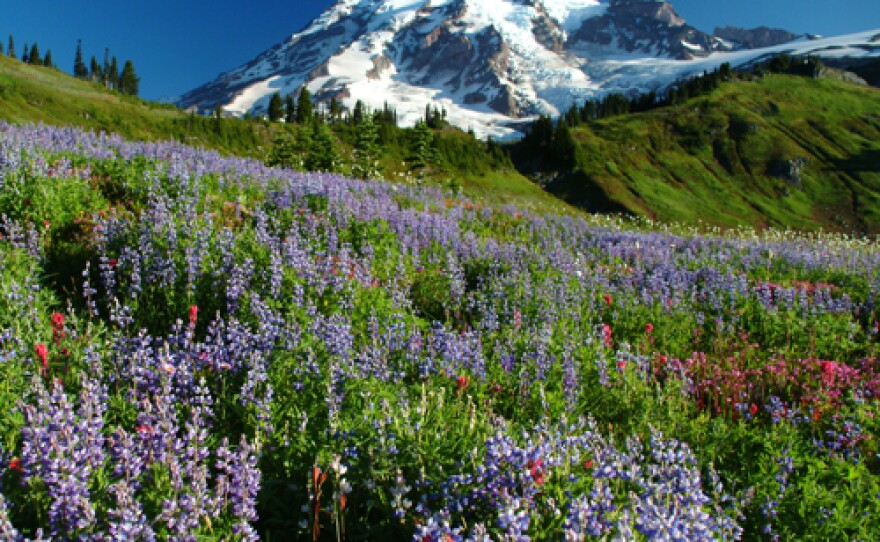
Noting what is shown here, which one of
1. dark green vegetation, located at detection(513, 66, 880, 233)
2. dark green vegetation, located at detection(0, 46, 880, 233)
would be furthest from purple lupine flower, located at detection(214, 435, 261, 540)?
dark green vegetation, located at detection(513, 66, 880, 233)

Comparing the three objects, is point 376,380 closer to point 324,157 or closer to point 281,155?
point 324,157

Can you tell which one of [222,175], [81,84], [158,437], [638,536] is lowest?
[638,536]

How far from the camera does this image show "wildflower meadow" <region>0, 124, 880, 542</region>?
2.89 m

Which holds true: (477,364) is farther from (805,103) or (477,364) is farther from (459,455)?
(805,103)

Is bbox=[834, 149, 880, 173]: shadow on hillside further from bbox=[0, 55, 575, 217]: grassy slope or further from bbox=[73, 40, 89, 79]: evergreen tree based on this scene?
bbox=[73, 40, 89, 79]: evergreen tree

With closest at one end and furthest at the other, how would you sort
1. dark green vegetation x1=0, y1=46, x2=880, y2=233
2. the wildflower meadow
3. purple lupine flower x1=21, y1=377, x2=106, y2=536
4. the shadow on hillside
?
1. purple lupine flower x1=21, y1=377, x2=106, y2=536
2. the wildflower meadow
3. dark green vegetation x1=0, y1=46, x2=880, y2=233
4. the shadow on hillside

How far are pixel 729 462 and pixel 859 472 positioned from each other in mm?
948

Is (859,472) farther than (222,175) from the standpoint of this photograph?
No

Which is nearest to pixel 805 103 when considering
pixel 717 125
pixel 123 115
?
pixel 717 125

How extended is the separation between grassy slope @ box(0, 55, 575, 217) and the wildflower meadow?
4131 centimetres

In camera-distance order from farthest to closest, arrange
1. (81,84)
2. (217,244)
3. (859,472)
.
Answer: (81,84) → (217,244) → (859,472)

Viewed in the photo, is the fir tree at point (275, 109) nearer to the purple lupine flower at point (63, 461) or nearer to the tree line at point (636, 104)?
the tree line at point (636, 104)

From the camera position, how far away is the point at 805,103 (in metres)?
135

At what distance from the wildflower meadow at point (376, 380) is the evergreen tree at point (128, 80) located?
551ft
